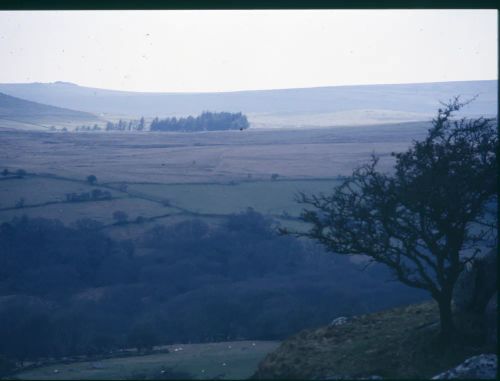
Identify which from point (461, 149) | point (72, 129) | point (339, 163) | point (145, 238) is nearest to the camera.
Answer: point (461, 149)

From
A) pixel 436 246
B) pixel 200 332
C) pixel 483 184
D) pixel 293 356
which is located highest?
pixel 483 184

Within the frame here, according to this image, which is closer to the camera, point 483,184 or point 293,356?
point 483,184

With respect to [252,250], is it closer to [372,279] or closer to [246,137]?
[372,279]

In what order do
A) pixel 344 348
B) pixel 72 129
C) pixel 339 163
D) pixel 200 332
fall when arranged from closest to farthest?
pixel 344 348 < pixel 200 332 < pixel 339 163 < pixel 72 129

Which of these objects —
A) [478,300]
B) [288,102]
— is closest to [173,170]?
[478,300]

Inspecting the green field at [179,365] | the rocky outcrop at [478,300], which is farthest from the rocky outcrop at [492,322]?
the green field at [179,365]

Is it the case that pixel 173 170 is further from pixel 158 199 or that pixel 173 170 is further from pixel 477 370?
pixel 477 370

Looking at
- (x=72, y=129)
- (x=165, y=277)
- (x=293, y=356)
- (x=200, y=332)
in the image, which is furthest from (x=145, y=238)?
(x=72, y=129)
